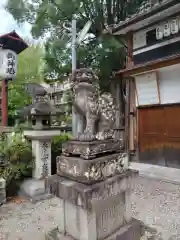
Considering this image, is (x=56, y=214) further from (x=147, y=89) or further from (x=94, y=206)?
(x=147, y=89)

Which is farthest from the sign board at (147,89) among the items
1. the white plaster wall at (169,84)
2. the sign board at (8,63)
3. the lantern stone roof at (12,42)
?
the sign board at (8,63)

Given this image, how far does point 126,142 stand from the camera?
27.0 ft

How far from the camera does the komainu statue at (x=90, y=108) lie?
2520 millimetres

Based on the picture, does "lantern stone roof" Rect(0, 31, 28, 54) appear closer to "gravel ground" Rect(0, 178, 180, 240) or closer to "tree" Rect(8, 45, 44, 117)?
"tree" Rect(8, 45, 44, 117)

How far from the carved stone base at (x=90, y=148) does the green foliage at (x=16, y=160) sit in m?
2.88

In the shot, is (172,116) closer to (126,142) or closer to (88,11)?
(126,142)

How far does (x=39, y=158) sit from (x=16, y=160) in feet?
1.84

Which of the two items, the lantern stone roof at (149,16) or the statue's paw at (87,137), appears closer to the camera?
the statue's paw at (87,137)

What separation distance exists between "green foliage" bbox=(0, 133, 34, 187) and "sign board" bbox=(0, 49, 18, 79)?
317 cm

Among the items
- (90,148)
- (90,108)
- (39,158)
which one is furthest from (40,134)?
(90,148)

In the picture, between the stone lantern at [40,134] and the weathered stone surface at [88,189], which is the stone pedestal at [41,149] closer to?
the stone lantern at [40,134]

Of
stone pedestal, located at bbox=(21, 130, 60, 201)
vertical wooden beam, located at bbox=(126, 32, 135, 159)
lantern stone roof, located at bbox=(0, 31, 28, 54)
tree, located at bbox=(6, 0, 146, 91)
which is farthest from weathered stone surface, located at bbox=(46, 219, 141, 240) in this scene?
tree, located at bbox=(6, 0, 146, 91)

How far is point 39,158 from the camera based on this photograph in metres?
5.27

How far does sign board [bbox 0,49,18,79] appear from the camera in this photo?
7.18 metres
